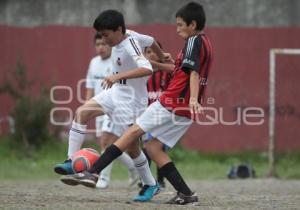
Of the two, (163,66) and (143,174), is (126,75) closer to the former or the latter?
(163,66)

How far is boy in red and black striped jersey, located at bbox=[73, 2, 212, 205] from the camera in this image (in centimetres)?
822

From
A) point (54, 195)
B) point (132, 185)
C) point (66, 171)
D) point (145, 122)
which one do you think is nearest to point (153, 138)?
point (145, 122)

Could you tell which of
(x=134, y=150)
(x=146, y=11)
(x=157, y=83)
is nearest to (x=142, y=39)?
(x=134, y=150)

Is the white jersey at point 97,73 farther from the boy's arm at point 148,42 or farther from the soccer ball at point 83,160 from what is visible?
the soccer ball at point 83,160

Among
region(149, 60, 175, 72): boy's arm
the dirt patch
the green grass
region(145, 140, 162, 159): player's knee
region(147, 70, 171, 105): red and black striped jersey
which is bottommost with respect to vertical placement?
the green grass

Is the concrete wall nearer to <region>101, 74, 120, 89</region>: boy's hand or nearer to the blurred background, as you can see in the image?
the blurred background

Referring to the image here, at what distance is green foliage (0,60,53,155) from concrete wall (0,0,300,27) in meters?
2.16

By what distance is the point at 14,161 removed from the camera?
1630cm

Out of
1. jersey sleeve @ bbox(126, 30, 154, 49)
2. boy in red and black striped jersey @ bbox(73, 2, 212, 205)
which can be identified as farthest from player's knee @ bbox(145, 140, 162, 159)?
jersey sleeve @ bbox(126, 30, 154, 49)

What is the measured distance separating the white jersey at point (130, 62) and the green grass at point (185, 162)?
6.10 m

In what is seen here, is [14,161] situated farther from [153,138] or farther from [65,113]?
[153,138]

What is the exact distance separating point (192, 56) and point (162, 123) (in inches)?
26.8

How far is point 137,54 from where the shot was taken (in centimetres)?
855

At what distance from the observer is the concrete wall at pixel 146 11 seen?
18.4 metres
